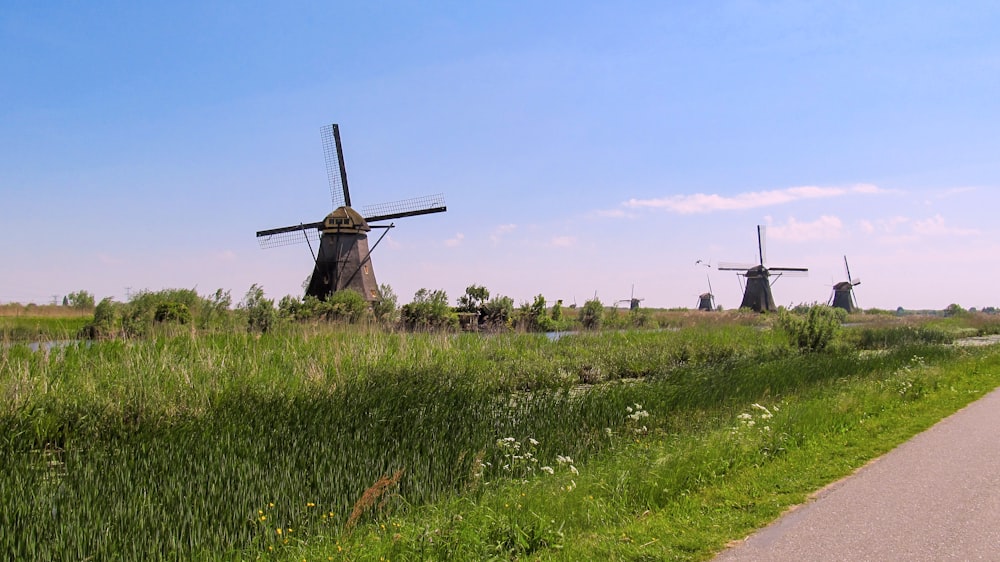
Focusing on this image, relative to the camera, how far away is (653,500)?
671 cm

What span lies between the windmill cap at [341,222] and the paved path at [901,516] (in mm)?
28929

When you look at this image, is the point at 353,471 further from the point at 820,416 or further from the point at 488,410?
the point at 820,416

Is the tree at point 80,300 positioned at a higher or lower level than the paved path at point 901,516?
higher

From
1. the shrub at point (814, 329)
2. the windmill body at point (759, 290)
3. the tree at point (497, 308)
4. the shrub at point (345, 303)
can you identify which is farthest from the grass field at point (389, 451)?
the windmill body at point (759, 290)

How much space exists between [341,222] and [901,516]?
30.7 m

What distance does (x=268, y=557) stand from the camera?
5.30 meters

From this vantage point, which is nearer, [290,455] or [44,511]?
[44,511]

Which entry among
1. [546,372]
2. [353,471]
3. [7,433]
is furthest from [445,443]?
[546,372]

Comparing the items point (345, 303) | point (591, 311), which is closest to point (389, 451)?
point (345, 303)

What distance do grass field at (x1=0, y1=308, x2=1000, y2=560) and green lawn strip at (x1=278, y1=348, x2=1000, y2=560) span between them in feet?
0.09

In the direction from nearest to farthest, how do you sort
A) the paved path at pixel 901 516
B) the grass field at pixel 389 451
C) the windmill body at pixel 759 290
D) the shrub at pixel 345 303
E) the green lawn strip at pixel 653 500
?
the paved path at pixel 901 516, the green lawn strip at pixel 653 500, the grass field at pixel 389 451, the shrub at pixel 345 303, the windmill body at pixel 759 290

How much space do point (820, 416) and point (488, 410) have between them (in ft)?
15.1

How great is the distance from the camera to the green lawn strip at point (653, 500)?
5.27 meters

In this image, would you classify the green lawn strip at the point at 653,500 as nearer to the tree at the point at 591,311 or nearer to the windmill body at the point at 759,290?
the tree at the point at 591,311
